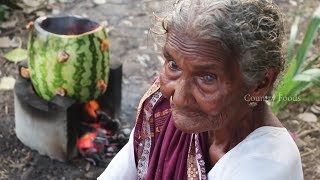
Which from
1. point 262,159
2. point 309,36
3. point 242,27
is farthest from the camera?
point 309,36

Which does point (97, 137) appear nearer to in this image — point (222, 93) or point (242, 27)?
point (222, 93)

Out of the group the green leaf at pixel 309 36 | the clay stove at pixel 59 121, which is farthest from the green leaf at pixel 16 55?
the green leaf at pixel 309 36

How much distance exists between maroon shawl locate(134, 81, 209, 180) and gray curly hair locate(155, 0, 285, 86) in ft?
1.23

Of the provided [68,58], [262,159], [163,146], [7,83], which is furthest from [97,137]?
[262,159]

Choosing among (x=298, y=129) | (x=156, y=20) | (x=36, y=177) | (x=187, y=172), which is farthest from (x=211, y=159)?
(x=298, y=129)

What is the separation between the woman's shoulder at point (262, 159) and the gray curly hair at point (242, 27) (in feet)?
0.75

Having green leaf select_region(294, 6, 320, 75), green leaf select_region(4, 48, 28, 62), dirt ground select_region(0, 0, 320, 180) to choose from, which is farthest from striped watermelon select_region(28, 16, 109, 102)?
green leaf select_region(294, 6, 320, 75)

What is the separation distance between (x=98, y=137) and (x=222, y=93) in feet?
5.88

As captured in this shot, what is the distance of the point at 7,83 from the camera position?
383 centimetres

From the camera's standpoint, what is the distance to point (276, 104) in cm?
341

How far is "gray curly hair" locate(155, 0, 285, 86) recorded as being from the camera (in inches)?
58.7

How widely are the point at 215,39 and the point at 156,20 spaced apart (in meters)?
0.24

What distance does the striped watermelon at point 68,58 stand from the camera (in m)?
2.98

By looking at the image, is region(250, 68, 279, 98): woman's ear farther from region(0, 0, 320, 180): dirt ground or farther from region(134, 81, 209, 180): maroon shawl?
region(0, 0, 320, 180): dirt ground
